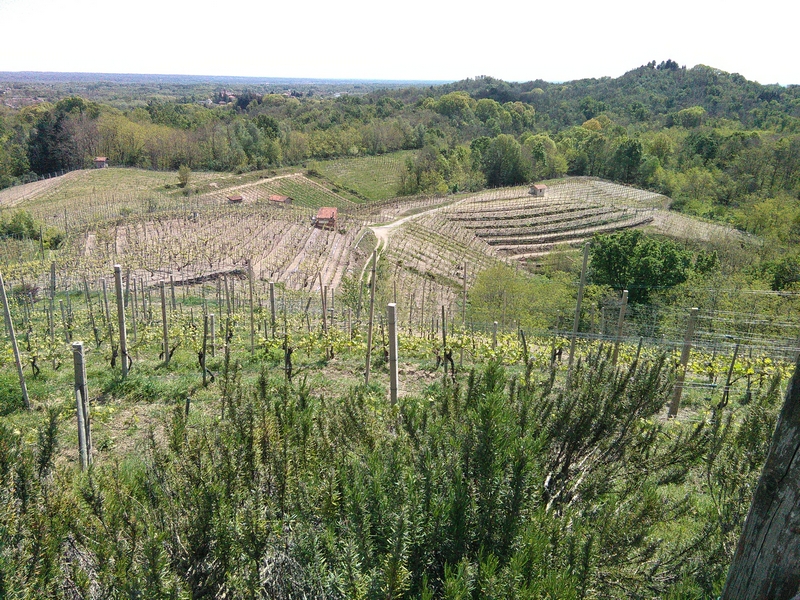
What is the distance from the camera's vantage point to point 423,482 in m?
2.51

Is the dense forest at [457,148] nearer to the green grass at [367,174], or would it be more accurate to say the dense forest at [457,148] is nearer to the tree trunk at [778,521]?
the green grass at [367,174]

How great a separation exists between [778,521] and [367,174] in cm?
6389

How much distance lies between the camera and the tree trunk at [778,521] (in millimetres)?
1563

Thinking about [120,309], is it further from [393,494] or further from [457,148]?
[457,148]

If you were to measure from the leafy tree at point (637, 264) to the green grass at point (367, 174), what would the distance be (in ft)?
105

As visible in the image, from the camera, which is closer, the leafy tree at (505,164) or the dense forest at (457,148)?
the dense forest at (457,148)

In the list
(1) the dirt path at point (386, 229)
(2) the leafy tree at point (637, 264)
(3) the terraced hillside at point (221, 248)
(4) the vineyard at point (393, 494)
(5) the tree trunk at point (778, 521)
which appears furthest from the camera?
(1) the dirt path at point (386, 229)

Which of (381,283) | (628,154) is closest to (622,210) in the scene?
(628,154)

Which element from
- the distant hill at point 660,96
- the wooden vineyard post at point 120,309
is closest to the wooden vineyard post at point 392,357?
the wooden vineyard post at point 120,309

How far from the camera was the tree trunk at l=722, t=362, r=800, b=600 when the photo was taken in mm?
1563

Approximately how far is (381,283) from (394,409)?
21.6 m

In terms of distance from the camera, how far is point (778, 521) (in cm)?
160

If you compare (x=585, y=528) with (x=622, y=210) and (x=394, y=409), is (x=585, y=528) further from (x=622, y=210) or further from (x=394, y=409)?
(x=622, y=210)

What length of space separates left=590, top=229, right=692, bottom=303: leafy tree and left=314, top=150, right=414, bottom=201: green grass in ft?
105
